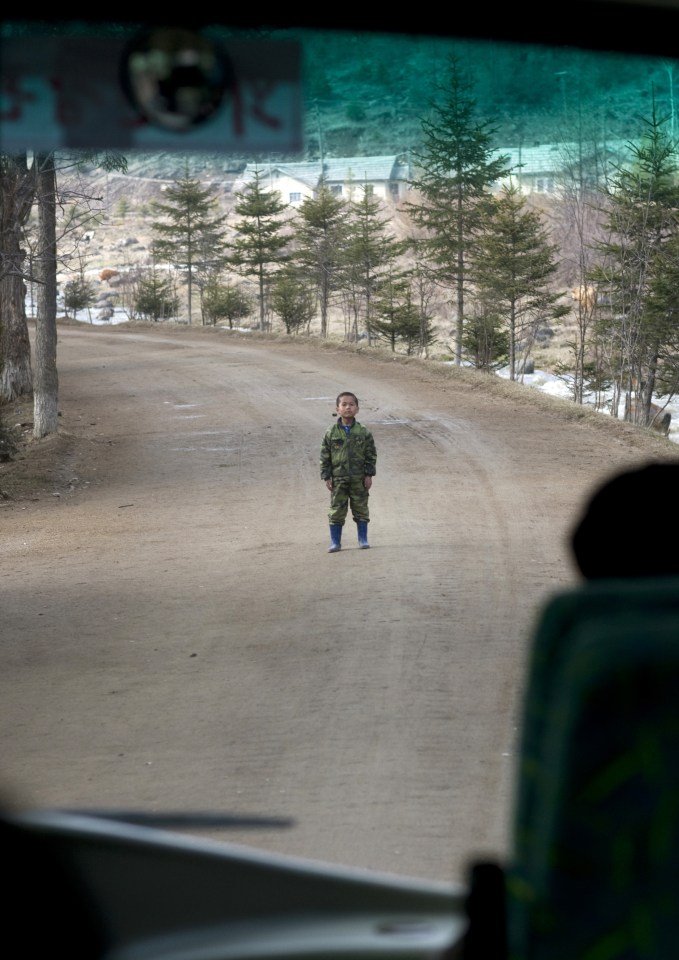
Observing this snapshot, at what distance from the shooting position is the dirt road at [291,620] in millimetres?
4637

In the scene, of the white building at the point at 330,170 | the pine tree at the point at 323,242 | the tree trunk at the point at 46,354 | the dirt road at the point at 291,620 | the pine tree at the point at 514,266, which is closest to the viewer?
the white building at the point at 330,170

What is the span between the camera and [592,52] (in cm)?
188

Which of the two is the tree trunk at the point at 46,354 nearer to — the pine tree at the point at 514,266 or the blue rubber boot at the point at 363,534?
the pine tree at the point at 514,266

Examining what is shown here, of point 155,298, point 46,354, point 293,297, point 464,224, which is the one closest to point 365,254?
point 293,297

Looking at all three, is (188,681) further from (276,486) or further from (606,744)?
(276,486)

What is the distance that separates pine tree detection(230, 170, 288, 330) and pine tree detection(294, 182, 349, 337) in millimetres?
631

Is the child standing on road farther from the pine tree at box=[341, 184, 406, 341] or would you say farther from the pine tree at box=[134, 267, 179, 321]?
the pine tree at box=[134, 267, 179, 321]

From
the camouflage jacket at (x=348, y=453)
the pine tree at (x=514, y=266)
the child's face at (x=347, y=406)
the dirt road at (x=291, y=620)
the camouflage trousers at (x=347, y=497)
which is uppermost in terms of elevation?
the pine tree at (x=514, y=266)

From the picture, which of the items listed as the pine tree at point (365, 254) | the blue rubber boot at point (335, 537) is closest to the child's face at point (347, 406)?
the blue rubber boot at point (335, 537)

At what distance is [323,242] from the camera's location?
34.8 meters

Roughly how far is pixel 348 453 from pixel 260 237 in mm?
24739

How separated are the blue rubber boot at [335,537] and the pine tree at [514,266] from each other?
49.3 ft

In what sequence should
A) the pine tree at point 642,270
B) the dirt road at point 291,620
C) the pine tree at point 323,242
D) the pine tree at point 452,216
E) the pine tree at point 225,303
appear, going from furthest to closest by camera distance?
the pine tree at point 225,303, the pine tree at point 323,242, the pine tree at point 452,216, the pine tree at point 642,270, the dirt road at point 291,620

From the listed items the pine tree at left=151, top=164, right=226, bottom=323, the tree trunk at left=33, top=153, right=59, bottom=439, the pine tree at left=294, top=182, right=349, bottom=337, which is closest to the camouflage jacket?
the tree trunk at left=33, top=153, right=59, bottom=439
